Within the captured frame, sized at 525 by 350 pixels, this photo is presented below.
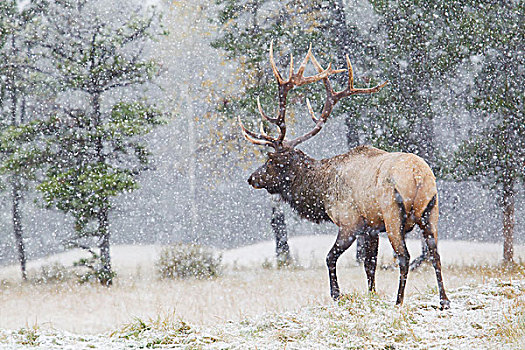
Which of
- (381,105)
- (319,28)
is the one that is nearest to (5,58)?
(319,28)

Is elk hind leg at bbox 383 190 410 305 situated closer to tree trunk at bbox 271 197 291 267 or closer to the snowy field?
the snowy field

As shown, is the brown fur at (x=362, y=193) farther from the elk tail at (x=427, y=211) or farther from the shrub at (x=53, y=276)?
the shrub at (x=53, y=276)

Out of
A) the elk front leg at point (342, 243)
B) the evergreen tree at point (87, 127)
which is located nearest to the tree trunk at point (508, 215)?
the elk front leg at point (342, 243)

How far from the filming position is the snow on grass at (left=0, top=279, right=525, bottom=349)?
4375 mm

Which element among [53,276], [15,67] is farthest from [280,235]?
[15,67]

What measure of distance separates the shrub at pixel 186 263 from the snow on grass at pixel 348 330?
480 cm

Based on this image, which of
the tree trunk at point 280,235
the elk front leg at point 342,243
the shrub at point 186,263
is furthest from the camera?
the tree trunk at point 280,235

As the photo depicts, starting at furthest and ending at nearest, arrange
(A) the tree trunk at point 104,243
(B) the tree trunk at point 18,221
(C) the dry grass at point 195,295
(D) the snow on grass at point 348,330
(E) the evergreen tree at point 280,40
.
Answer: (B) the tree trunk at point 18,221 < (E) the evergreen tree at point 280,40 < (A) the tree trunk at point 104,243 < (C) the dry grass at point 195,295 < (D) the snow on grass at point 348,330

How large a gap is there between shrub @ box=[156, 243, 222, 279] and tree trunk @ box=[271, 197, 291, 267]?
56.1 inches

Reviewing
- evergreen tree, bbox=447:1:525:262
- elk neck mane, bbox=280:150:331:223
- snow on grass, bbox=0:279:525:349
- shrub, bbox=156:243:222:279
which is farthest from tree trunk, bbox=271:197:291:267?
snow on grass, bbox=0:279:525:349

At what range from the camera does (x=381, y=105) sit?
31.2 ft

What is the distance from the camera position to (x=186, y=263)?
10531 mm

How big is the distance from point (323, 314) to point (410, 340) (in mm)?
1171

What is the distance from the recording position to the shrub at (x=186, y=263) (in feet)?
34.4
